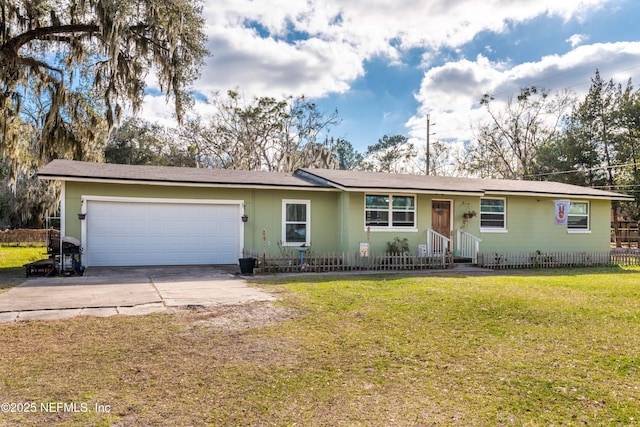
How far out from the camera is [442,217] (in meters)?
16.2

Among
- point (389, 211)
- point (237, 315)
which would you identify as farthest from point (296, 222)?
point (237, 315)

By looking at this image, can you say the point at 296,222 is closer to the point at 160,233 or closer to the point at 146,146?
the point at 160,233

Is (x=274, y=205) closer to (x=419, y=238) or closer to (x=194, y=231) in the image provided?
(x=194, y=231)

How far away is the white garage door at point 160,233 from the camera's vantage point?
13.1 m

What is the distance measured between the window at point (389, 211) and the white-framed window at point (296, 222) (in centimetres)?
216

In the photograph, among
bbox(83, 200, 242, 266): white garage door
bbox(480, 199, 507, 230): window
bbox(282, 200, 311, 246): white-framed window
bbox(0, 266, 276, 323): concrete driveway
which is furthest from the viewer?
bbox(480, 199, 507, 230): window

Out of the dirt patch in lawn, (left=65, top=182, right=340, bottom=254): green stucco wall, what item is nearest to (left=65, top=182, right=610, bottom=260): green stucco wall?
(left=65, top=182, right=340, bottom=254): green stucco wall

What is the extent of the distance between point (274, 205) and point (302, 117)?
24.7m

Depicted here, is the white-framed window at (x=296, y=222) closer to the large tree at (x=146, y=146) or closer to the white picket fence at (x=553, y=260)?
the white picket fence at (x=553, y=260)

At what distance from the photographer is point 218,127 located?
36188 millimetres

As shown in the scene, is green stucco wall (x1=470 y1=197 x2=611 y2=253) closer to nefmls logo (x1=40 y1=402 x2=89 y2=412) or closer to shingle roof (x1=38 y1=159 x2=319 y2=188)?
shingle roof (x1=38 y1=159 x2=319 y2=188)

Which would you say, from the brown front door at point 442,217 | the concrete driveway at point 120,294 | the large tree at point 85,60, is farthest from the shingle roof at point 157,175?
the brown front door at point 442,217

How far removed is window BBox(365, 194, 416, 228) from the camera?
14.9 meters

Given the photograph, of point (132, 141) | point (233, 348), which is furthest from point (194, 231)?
point (132, 141)
